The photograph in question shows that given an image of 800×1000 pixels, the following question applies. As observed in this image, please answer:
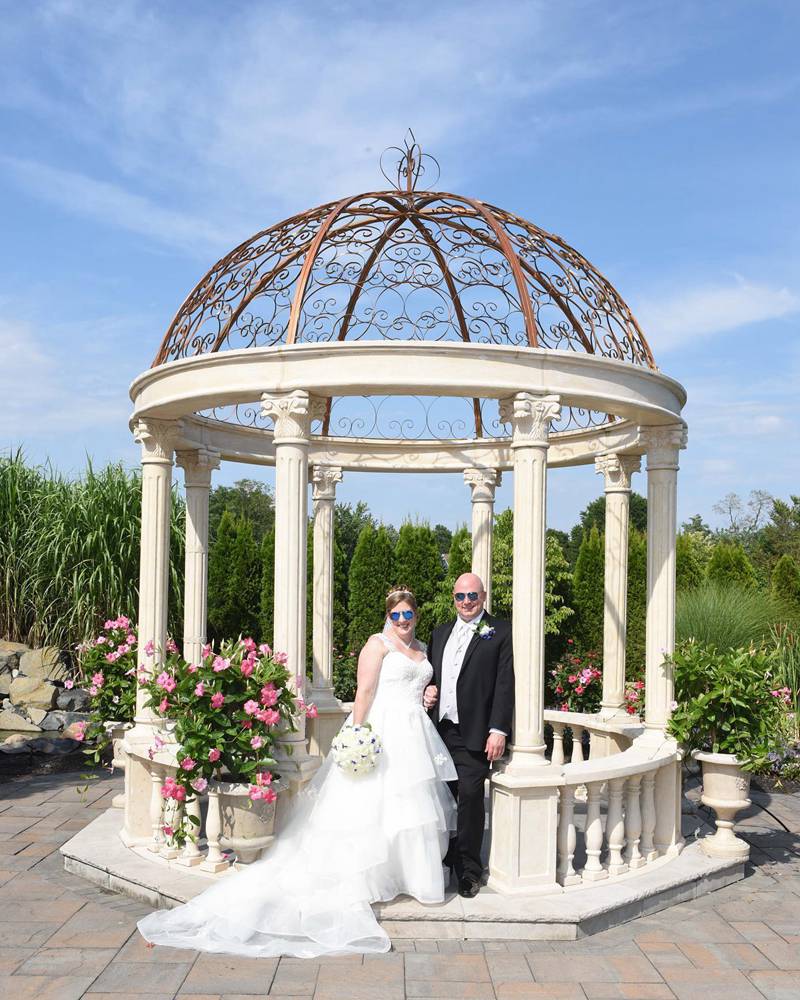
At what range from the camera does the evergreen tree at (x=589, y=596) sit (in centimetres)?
1420

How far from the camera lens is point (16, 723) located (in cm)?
1345

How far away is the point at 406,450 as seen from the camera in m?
10.1

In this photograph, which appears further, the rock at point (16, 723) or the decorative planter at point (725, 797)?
the rock at point (16, 723)

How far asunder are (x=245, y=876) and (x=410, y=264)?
16.5 feet

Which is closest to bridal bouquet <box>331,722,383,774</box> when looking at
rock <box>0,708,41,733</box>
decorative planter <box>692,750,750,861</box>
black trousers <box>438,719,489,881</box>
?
black trousers <box>438,719,489,881</box>

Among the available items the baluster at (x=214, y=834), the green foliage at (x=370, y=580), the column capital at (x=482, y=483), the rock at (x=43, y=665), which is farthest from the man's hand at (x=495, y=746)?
the rock at (x=43, y=665)

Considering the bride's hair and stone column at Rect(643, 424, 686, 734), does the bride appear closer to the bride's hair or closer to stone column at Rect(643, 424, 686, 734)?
the bride's hair

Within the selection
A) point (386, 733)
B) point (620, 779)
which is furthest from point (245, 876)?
point (620, 779)

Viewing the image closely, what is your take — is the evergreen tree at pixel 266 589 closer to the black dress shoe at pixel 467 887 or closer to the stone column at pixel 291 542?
the stone column at pixel 291 542

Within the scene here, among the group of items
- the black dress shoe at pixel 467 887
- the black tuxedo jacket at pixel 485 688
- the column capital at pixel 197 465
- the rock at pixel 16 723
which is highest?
the column capital at pixel 197 465

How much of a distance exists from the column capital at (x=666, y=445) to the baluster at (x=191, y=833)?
4.37 m

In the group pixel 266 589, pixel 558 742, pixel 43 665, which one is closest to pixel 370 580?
pixel 266 589

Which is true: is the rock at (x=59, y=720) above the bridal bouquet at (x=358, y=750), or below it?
below

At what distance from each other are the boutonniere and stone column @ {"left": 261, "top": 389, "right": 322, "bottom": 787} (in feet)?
3.95
